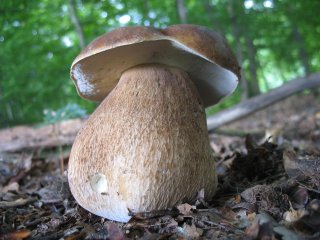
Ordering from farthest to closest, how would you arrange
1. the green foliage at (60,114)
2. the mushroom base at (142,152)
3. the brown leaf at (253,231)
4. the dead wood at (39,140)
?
the dead wood at (39,140) → the green foliage at (60,114) → the mushroom base at (142,152) → the brown leaf at (253,231)

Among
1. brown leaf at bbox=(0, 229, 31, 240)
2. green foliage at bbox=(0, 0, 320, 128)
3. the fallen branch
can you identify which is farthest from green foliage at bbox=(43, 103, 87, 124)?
the fallen branch

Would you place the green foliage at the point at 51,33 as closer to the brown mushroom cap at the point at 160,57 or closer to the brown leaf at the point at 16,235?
the brown mushroom cap at the point at 160,57

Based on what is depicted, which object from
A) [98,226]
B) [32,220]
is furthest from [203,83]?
[32,220]

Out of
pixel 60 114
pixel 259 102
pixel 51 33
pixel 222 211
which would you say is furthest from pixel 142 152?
pixel 51 33

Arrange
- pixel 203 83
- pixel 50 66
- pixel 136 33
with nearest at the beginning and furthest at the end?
pixel 136 33 → pixel 203 83 → pixel 50 66

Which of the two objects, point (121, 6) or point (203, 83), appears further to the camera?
point (121, 6)

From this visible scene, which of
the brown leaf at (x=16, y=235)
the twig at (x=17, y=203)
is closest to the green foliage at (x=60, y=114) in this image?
the twig at (x=17, y=203)

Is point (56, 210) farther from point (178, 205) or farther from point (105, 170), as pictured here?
point (178, 205)
